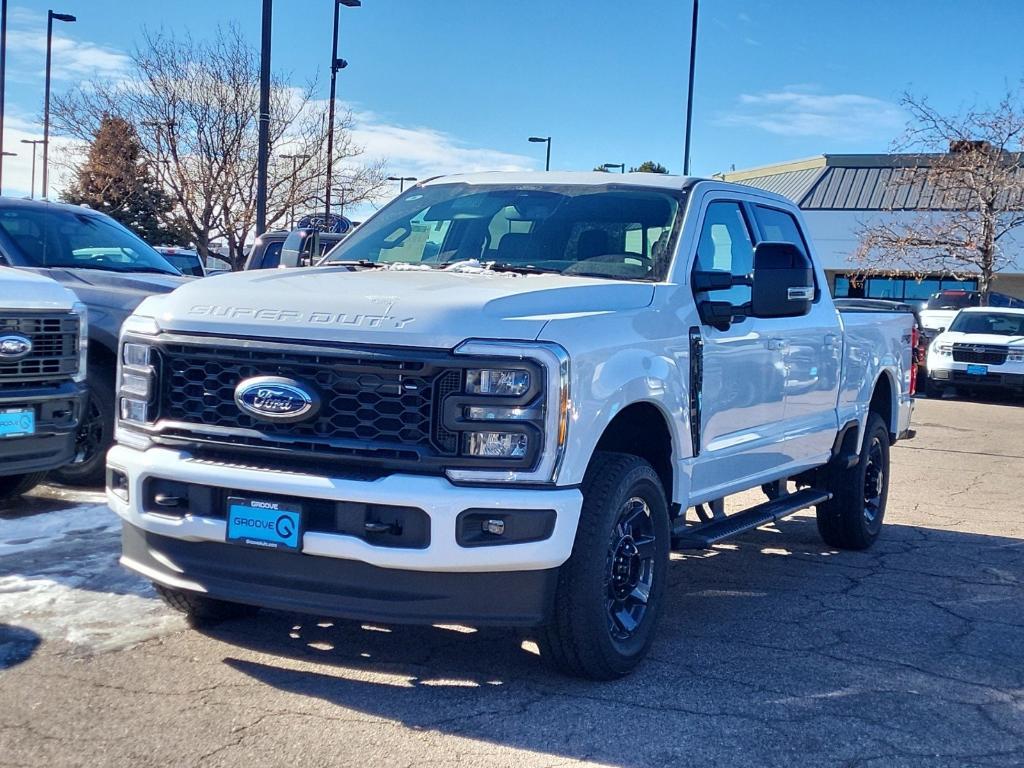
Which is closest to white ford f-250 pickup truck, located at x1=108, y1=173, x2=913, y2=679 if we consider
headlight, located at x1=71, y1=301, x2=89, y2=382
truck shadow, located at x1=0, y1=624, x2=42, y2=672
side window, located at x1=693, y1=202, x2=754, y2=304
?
side window, located at x1=693, y1=202, x2=754, y2=304

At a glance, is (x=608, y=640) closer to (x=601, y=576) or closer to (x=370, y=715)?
(x=601, y=576)

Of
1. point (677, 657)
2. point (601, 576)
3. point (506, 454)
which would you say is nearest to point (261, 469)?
point (506, 454)

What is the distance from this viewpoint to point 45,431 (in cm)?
680

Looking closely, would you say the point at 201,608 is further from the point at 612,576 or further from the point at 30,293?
the point at 30,293

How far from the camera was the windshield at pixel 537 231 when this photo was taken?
18.0 feet

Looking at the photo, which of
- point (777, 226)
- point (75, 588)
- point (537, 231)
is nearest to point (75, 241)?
point (75, 588)

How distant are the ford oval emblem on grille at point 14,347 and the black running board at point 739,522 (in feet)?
12.4

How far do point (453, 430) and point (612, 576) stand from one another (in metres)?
1.00

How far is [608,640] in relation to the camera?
448 cm

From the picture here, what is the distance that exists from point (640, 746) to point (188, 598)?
6.77 ft

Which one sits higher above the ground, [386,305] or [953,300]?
[953,300]

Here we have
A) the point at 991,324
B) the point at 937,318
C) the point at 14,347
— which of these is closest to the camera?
the point at 14,347

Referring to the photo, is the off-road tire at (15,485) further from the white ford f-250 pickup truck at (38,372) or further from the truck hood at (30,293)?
the truck hood at (30,293)

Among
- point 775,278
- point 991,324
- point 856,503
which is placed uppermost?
point 775,278
